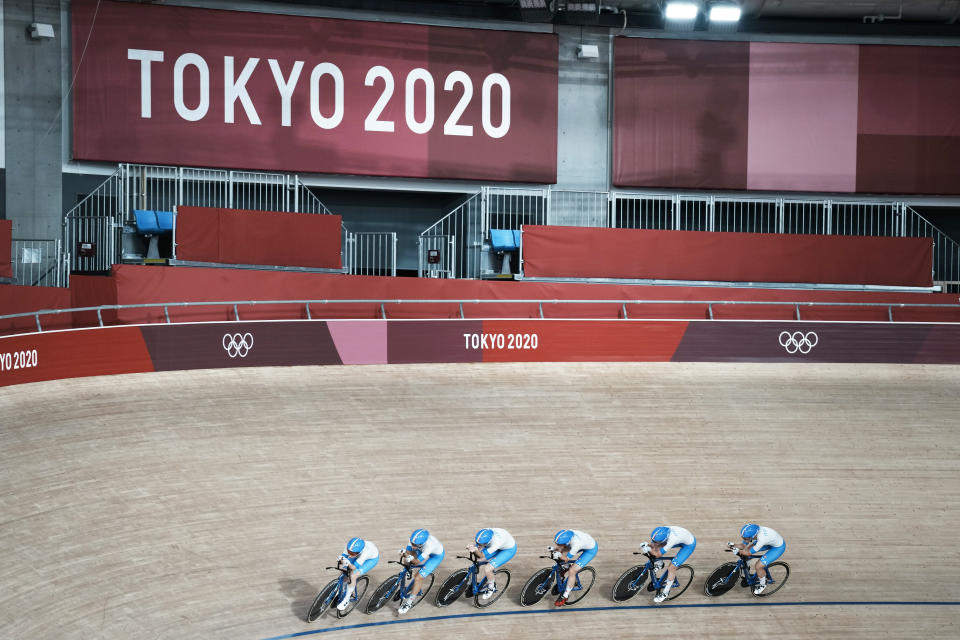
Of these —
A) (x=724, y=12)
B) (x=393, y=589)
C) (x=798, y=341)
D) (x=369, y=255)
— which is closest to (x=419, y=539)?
(x=393, y=589)

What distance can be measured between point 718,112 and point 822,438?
807 cm

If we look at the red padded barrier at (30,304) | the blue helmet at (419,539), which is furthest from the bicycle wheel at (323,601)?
the red padded barrier at (30,304)

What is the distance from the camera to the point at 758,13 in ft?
55.8

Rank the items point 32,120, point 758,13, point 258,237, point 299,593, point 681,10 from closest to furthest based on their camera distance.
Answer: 1. point 299,593
2. point 258,237
3. point 32,120
4. point 681,10
5. point 758,13

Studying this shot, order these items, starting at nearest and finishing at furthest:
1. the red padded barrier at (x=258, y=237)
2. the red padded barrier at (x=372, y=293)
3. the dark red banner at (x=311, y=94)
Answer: the red padded barrier at (x=372, y=293) → the red padded barrier at (x=258, y=237) → the dark red banner at (x=311, y=94)

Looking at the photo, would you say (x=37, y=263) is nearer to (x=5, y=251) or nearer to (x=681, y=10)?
(x=5, y=251)

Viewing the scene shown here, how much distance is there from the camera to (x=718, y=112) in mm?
17219

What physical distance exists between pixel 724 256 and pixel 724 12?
440cm

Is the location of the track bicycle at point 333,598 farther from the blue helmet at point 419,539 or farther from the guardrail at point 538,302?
the guardrail at point 538,302

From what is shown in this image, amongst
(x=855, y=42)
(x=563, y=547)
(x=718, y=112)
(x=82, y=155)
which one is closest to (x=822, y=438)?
(x=563, y=547)

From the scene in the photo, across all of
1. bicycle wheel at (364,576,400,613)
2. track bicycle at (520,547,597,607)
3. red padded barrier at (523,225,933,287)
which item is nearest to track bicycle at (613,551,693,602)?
track bicycle at (520,547,597,607)

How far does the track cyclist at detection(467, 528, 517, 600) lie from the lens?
7969mm

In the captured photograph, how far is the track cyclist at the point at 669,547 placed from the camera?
8180 mm

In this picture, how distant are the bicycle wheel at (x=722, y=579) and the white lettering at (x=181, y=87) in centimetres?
1073
